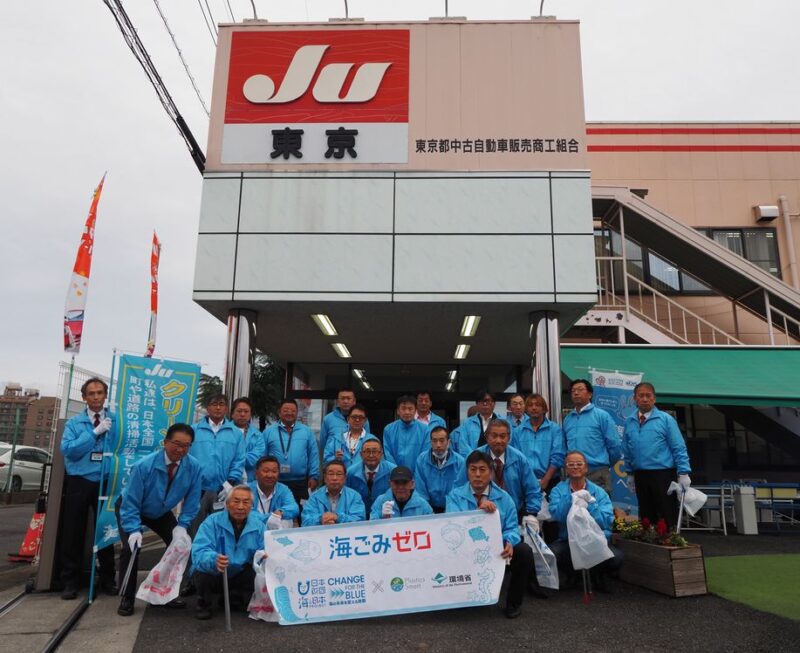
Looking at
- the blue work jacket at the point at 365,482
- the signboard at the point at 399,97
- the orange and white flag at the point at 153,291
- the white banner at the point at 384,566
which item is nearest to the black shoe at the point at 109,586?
the white banner at the point at 384,566

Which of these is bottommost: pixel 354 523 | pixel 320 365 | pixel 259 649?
pixel 259 649

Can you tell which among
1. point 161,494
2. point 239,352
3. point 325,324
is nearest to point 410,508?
point 161,494

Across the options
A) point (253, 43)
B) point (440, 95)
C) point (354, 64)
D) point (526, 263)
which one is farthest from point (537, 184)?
point (253, 43)

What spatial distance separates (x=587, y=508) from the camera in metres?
5.83

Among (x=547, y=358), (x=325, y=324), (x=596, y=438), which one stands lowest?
(x=596, y=438)

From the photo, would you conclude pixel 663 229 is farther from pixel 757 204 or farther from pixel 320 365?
pixel 320 365

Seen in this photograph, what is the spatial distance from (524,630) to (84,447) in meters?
4.43

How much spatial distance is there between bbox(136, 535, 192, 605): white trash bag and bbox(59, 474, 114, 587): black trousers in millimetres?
935

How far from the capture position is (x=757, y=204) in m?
16.0

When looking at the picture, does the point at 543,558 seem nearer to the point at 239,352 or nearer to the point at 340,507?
the point at 340,507

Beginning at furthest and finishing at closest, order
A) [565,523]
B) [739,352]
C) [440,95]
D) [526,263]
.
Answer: [739,352], [440,95], [526,263], [565,523]

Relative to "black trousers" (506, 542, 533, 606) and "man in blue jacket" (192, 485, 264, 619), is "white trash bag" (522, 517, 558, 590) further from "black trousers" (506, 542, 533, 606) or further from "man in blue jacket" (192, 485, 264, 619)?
"man in blue jacket" (192, 485, 264, 619)

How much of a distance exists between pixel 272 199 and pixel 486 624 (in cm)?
683

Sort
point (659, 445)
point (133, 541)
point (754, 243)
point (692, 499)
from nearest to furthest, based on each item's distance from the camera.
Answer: point (133, 541) < point (692, 499) < point (659, 445) < point (754, 243)
